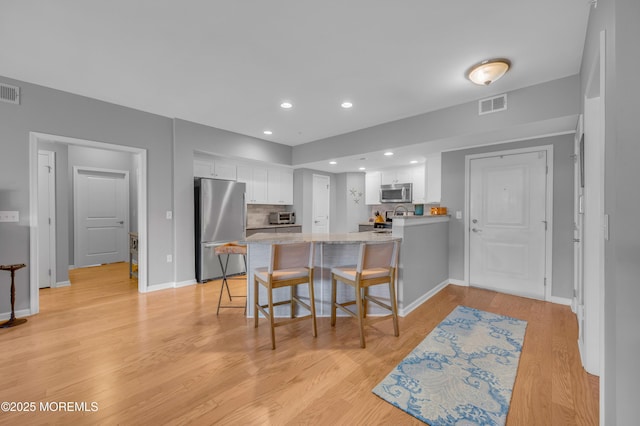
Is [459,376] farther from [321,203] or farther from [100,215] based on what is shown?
[100,215]

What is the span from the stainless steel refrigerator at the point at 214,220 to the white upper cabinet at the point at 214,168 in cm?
21

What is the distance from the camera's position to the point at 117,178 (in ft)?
20.6

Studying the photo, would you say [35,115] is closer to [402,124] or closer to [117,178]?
[117,178]

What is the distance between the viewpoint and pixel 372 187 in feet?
20.8

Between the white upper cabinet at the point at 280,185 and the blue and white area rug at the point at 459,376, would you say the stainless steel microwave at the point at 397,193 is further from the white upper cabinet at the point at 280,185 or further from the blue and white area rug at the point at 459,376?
the blue and white area rug at the point at 459,376

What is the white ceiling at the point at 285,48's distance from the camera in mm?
1944

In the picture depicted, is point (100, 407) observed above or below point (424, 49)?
below

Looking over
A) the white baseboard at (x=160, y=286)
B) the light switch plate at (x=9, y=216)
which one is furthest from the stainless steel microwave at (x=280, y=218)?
the light switch plate at (x=9, y=216)

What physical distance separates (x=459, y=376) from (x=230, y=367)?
1.72 m

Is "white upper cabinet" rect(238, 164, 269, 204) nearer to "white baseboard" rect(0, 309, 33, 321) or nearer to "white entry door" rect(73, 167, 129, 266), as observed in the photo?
"white entry door" rect(73, 167, 129, 266)

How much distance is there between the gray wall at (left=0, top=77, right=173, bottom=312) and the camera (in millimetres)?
2980

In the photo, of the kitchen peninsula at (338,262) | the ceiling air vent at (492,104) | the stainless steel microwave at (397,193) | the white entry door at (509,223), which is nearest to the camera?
the kitchen peninsula at (338,262)

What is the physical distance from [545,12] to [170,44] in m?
2.91

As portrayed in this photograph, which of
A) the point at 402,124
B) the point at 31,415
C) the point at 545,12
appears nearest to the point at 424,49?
the point at 545,12
